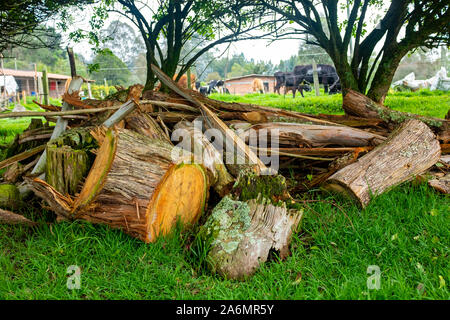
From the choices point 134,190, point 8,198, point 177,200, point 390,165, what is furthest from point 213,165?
point 8,198

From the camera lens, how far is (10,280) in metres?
2.39

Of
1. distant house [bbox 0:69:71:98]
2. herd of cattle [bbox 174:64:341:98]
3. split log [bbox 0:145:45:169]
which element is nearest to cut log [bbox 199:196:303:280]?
split log [bbox 0:145:45:169]

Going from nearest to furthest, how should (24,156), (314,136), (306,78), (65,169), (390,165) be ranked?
(65,169) → (390,165) → (314,136) → (24,156) → (306,78)

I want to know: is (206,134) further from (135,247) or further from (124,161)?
(135,247)

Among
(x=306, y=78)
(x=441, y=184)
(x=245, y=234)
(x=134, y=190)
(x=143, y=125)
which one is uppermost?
(x=306, y=78)

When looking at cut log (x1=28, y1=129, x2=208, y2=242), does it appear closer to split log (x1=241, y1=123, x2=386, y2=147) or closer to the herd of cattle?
split log (x1=241, y1=123, x2=386, y2=147)

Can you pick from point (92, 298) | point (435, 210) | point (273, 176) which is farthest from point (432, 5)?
point (92, 298)

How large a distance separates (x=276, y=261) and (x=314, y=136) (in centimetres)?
180

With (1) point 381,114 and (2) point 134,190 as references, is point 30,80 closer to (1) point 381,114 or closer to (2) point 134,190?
(1) point 381,114

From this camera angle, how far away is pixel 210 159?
10.7 ft

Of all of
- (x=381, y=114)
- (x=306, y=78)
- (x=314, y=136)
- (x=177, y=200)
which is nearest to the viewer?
(x=177, y=200)

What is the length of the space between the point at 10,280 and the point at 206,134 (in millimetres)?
2129

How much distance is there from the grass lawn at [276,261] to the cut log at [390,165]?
17 cm

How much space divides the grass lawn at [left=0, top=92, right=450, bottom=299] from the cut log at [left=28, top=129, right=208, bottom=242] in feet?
0.44
